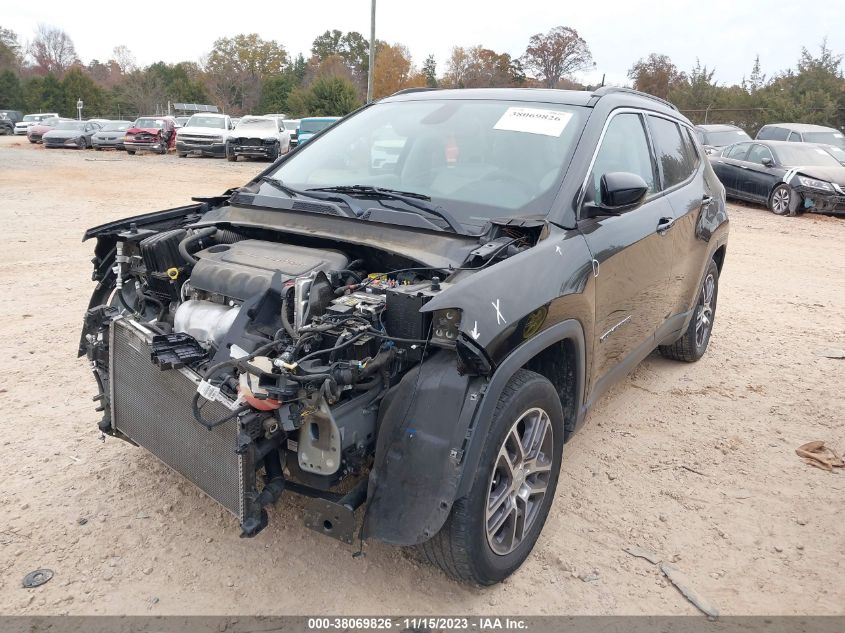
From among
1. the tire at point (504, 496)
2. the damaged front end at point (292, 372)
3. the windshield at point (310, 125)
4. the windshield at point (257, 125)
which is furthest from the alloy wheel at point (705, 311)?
the windshield at point (310, 125)

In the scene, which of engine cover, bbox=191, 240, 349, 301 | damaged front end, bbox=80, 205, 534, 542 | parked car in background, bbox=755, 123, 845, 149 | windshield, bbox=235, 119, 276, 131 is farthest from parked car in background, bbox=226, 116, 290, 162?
damaged front end, bbox=80, 205, 534, 542

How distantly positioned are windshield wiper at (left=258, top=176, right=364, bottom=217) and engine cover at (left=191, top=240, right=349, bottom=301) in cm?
31

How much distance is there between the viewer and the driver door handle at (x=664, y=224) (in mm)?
4125

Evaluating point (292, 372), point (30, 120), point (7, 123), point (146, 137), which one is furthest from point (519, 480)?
point (7, 123)

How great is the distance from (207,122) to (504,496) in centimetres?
2717

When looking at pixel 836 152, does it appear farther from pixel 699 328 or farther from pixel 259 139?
pixel 259 139

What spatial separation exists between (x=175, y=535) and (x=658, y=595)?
2.09 m

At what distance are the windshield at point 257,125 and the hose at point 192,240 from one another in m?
23.3

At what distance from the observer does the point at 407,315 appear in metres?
2.61

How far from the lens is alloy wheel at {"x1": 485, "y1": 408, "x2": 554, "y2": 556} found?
110 inches

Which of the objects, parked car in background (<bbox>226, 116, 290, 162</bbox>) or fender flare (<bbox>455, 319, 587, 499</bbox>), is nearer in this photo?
fender flare (<bbox>455, 319, 587, 499</bbox>)

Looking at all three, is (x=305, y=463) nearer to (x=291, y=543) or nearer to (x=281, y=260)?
(x=291, y=543)

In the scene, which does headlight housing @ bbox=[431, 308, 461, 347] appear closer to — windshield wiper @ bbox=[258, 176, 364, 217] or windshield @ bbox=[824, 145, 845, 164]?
windshield wiper @ bbox=[258, 176, 364, 217]

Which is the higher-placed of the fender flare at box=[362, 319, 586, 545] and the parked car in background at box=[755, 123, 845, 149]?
the parked car in background at box=[755, 123, 845, 149]
